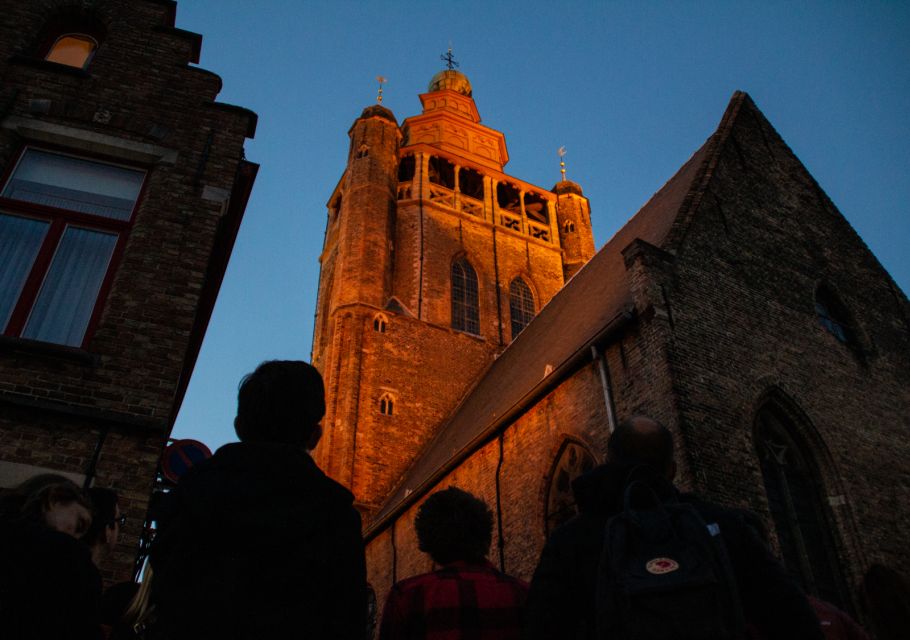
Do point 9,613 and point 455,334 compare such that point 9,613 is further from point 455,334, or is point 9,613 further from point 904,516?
point 455,334

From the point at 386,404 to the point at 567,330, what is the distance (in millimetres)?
8140

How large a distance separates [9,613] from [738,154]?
12642mm

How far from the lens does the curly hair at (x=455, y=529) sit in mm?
2943

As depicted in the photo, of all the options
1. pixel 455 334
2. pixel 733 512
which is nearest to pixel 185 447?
pixel 733 512

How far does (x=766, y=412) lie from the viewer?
360 inches

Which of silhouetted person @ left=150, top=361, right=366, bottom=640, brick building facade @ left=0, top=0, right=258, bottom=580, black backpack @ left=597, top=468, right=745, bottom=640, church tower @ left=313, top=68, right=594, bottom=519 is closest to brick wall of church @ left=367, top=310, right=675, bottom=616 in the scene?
brick building facade @ left=0, top=0, right=258, bottom=580

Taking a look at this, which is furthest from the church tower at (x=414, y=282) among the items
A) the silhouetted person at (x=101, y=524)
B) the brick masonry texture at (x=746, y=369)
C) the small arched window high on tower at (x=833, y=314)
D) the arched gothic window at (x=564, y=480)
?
the silhouetted person at (x=101, y=524)

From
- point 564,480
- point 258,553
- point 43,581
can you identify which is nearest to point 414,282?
point 564,480

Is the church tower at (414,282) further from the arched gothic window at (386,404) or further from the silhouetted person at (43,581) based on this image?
the silhouetted person at (43,581)

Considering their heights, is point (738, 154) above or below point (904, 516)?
above

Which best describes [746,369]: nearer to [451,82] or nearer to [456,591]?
[456,591]

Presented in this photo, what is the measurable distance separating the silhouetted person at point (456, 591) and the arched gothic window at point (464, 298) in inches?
769

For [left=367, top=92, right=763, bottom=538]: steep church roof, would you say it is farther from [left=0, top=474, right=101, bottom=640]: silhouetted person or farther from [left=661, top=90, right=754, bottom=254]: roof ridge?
[left=0, top=474, right=101, bottom=640]: silhouetted person

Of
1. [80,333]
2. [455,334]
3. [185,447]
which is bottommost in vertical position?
[185,447]
